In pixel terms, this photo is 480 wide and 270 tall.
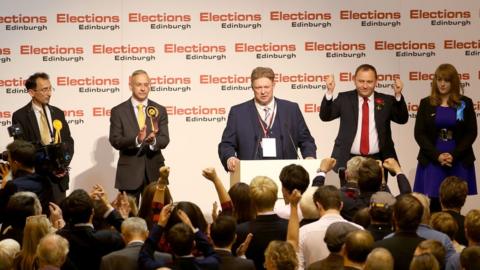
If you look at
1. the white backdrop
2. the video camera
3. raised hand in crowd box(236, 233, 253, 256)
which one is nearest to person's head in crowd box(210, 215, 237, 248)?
raised hand in crowd box(236, 233, 253, 256)

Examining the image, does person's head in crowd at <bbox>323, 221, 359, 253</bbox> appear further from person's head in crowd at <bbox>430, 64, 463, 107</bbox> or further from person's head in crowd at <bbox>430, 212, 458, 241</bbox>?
person's head in crowd at <bbox>430, 64, 463, 107</bbox>

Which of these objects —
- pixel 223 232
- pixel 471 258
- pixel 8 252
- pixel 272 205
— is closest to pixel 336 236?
pixel 223 232

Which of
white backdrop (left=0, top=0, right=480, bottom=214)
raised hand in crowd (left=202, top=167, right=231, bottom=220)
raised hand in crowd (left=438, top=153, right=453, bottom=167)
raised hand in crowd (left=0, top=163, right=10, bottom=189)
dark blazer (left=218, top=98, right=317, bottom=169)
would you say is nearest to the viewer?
raised hand in crowd (left=202, top=167, right=231, bottom=220)

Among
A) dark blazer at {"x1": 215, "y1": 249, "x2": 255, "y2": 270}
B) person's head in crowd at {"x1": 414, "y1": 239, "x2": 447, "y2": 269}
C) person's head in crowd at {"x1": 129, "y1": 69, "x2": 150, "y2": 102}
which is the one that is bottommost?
dark blazer at {"x1": 215, "y1": 249, "x2": 255, "y2": 270}

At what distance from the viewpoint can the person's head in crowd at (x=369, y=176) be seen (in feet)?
23.9

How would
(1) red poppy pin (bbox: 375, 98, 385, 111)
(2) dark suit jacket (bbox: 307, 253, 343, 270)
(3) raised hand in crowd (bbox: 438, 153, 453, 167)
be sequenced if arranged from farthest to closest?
(1) red poppy pin (bbox: 375, 98, 385, 111)
(3) raised hand in crowd (bbox: 438, 153, 453, 167)
(2) dark suit jacket (bbox: 307, 253, 343, 270)

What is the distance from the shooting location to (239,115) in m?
9.45

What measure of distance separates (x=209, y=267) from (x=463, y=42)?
21.9 ft

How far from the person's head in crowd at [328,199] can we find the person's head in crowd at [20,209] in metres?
1.87

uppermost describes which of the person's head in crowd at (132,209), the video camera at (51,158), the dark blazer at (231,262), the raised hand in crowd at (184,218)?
the video camera at (51,158)

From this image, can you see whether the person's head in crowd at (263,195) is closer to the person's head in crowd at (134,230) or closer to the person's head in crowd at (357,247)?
the person's head in crowd at (134,230)

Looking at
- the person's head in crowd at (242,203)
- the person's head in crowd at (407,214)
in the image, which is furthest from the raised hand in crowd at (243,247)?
the person's head in crowd at (407,214)

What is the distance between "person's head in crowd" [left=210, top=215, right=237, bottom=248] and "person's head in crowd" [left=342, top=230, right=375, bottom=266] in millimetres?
685

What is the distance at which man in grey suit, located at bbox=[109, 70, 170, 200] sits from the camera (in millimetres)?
9969
